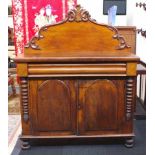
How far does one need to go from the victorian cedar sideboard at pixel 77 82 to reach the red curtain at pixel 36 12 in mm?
1540

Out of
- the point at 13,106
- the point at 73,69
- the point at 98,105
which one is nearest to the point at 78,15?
the point at 73,69

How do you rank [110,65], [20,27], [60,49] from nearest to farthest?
1. [110,65]
2. [60,49]
3. [20,27]

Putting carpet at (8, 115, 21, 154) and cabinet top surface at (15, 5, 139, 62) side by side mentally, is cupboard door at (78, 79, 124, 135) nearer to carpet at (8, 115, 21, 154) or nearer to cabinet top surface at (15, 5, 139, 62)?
cabinet top surface at (15, 5, 139, 62)

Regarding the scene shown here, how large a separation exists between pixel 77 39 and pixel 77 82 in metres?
0.37

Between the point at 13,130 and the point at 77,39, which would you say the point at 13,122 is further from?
the point at 77,39

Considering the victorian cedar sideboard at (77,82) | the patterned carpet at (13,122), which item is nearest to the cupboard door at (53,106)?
the victorian cedar sideboard at (77,82)

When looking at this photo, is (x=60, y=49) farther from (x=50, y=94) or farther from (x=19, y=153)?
(x=19, y=153)

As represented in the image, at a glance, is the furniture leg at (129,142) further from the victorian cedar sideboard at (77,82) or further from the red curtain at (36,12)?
the red curtain at (36,12)

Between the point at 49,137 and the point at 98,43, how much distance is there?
0.83 metres

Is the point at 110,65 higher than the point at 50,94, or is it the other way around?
the point at 110,65

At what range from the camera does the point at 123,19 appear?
3.87 m

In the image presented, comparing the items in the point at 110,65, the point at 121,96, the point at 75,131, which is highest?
the point at 110,65
